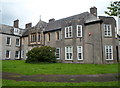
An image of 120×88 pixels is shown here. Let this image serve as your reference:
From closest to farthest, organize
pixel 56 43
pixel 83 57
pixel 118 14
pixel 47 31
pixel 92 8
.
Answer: pixel 118 14 < pixel 83 57 < pixel 92 8 < pixel 56 43 < pixel 47 31

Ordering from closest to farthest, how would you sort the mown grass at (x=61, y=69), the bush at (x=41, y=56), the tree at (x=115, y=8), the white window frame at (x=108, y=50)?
the tree at (x=115, y=8)
the mown grass at (x=61, y=69)
the white window frame at (x=108, y=50)
the bush at (x=41, y=56)

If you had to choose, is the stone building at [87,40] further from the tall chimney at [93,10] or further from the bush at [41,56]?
the bush at [41,56]

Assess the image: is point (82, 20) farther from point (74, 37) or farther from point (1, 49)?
point (1, 49)

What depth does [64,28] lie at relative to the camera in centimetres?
2452

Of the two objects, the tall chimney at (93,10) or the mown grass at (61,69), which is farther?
the tall chimney at (93,10)

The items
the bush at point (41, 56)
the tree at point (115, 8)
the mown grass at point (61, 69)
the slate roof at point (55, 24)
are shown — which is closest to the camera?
the tree at point (115, 8)

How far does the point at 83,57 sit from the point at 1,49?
2126 cm

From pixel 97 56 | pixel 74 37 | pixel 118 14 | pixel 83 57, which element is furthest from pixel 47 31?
pixel 118 14

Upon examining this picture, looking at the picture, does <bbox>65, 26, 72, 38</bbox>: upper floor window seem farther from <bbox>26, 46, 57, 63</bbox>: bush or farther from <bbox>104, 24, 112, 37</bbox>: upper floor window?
<bbox>104, 24, 112, 37</bbox>: upper floor window

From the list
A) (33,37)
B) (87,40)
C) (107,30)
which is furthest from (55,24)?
(107,30)

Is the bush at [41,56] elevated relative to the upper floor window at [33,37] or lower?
lower

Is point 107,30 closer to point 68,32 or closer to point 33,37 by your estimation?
point 68,32

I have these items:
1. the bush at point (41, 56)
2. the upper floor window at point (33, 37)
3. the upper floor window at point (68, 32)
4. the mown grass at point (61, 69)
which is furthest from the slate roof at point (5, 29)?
the mown grass at point (61, 69)

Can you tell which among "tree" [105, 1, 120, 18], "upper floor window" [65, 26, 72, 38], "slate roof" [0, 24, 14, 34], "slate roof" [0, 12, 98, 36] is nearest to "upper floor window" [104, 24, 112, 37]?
"slate roof" [0, 12, 98, 36]
